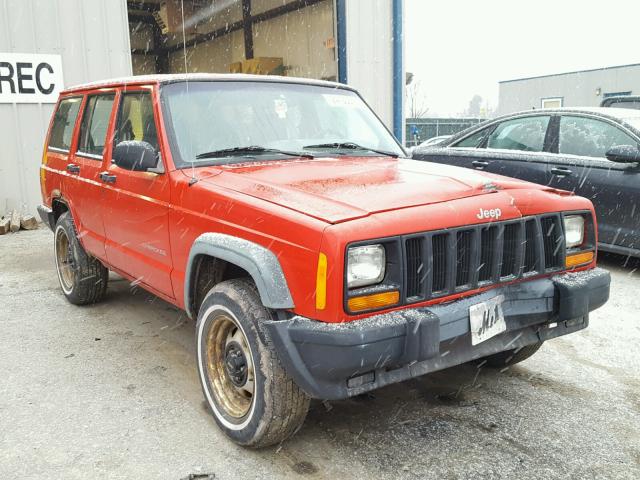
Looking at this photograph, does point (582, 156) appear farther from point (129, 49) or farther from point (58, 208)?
point (129, 49)

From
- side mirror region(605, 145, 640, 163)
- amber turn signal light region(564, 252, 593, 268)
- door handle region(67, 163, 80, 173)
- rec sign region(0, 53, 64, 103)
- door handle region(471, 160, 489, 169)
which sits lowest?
amber turn signal light region(564, 252, 593, 268)

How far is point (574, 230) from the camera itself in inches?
129

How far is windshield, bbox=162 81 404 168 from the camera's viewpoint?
3611 mm

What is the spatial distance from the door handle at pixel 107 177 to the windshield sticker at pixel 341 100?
1551 millimetres

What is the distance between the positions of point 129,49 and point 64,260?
18.2 feet

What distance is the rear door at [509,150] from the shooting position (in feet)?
21.2

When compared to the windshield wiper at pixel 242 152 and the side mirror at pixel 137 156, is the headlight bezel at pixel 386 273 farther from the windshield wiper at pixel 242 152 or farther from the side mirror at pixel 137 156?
the side mirror at pixel 137 156

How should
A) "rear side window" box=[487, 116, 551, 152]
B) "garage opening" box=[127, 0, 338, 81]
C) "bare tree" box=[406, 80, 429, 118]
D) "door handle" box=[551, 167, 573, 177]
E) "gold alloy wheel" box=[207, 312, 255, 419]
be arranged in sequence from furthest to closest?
1. "bare tree" box=[406, 80, 429, 118]
2. "garage opening" box=[127, 0, 338, 81]
3. "rear side window" box=[487, 116, 551, 152]
4. "door handle" box=[551, 167, 573, 177]
5. "gold alloy wheel" box=[207, 312, 255, 419]

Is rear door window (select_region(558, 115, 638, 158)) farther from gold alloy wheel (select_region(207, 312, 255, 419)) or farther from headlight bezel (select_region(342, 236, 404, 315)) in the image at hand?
gold alloy wheel (select_region(207, 312, 255, 419))

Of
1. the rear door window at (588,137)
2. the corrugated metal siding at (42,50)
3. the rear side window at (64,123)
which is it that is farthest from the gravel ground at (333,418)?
the corrugated metal siding at (42,50)

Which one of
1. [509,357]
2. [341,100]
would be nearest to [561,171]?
[341,100]

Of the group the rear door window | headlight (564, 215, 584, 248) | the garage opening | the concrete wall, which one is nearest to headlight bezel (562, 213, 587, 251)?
headlight (564, 215, 584, 248)

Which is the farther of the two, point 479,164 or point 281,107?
point 479,164

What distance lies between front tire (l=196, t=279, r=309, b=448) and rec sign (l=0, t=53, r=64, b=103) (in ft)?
A: 24.7
